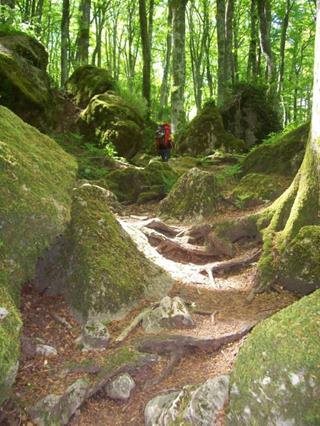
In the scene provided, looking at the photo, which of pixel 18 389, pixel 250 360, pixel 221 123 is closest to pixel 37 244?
pixel 18 389

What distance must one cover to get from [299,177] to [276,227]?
83cm

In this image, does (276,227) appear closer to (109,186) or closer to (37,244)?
(37,244)

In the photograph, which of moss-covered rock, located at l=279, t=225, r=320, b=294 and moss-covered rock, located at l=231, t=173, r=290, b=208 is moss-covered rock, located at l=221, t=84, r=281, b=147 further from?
moss-covered rock, located at l=279, t=225, r=320, b=294

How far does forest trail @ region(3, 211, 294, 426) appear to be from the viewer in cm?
399

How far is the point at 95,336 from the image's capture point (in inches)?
184

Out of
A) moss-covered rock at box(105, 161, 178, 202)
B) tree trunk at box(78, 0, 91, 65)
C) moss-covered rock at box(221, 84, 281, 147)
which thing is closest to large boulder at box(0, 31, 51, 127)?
moss-covered rock at box(105, 161, 178, 202)

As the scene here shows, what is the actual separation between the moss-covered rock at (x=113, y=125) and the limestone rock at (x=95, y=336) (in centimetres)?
1016

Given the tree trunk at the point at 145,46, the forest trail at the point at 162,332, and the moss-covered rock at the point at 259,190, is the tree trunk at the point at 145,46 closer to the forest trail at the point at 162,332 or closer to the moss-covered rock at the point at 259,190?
the moss-covered rock at the point at 259,190

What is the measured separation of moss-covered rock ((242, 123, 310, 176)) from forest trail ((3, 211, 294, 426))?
251 centimetres

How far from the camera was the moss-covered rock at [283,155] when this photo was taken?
8.63m

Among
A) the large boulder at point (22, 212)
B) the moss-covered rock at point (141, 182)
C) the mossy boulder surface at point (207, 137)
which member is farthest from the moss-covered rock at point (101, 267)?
the mossy boulder surface at point (207, 137)

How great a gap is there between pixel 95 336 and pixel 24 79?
8891 millimetres

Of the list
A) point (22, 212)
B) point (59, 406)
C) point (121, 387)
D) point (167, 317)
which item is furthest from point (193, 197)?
point (59, 406)

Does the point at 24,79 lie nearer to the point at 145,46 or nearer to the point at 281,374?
the point at 145,46
